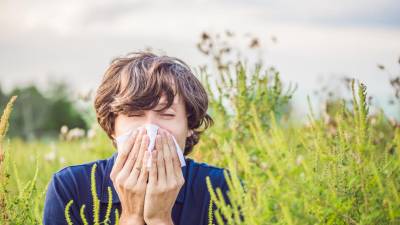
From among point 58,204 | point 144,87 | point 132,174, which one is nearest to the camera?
point 132,174

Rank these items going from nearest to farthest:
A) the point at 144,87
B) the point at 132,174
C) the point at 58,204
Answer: the point at 132,174
the point at 58,204
the point at 144,87

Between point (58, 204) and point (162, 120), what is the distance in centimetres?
59

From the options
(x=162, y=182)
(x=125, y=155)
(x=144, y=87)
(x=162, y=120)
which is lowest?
(x=162, y=182)

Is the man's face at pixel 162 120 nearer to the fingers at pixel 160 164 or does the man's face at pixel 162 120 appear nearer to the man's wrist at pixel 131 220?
the fingers at pixel 160 164

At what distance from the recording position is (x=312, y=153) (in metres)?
2.55

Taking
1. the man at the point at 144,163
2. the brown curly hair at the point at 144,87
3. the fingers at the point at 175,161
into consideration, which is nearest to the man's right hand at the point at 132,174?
the man at the point at 144,163

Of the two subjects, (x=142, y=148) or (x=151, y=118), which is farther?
(x=151, y=118)

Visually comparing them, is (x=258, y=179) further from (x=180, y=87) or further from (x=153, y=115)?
(x=180, y=87)

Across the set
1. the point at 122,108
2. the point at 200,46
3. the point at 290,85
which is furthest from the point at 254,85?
the point at 122,108

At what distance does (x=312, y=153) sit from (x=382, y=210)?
2.05 ft

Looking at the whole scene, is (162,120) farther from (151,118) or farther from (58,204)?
(58,204)

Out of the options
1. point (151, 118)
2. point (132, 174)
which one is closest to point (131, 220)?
point (132, 174)

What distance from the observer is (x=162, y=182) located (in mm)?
2672

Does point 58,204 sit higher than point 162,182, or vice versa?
point 162,182
